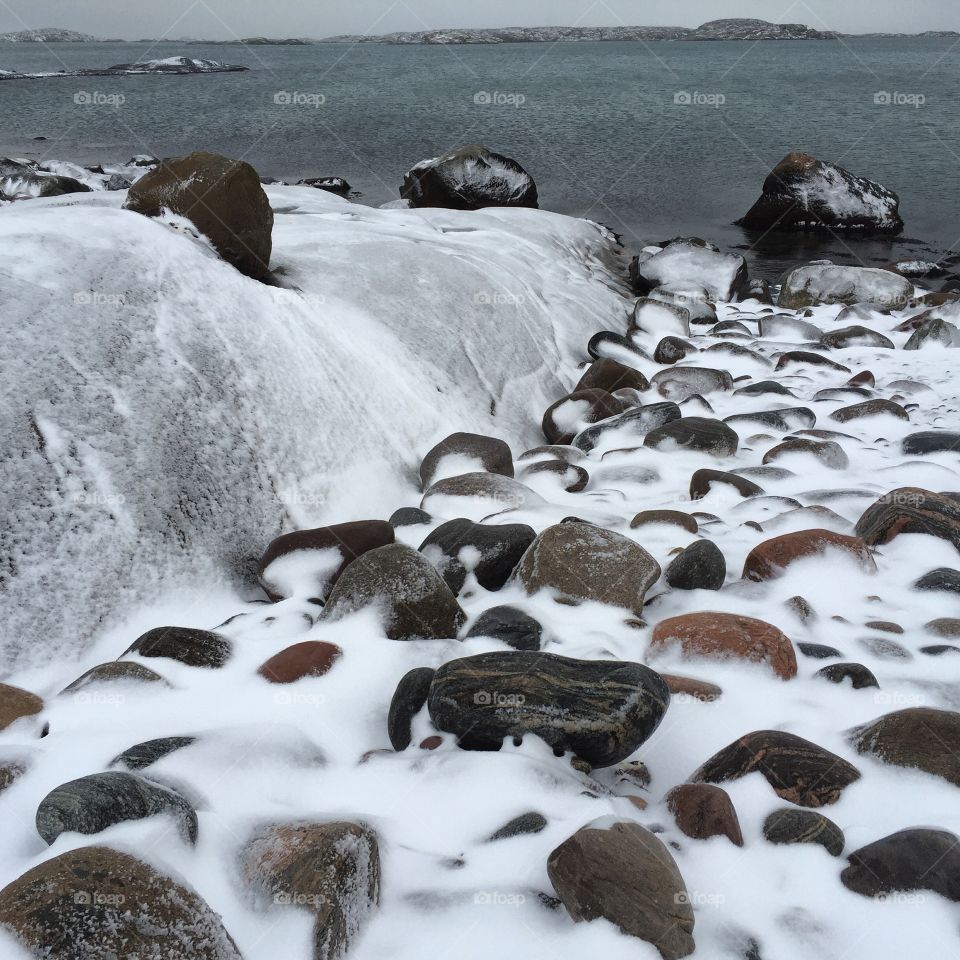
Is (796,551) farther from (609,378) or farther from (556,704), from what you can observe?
(609,378)

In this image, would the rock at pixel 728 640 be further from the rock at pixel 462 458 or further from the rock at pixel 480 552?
the rock at pixel 462 458

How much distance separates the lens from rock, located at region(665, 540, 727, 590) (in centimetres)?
368

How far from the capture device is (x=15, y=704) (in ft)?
9.40

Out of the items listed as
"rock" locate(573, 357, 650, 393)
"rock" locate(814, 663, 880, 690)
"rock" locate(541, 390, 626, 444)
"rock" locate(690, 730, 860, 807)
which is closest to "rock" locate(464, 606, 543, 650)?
"rock" locate(690, 730, 860, 807)

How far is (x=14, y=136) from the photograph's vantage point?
31.2 meters

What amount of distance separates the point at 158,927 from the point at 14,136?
36.8 metres

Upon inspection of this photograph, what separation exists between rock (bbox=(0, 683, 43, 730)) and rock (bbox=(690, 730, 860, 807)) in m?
2.26

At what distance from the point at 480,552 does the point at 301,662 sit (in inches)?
44.6

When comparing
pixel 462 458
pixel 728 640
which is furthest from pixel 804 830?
pixel 462 458

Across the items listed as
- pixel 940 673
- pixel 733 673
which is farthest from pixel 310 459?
pixel 940 673

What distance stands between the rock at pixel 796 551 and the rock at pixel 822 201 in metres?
14.0

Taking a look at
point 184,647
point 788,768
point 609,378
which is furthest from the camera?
Answer: point 609,378

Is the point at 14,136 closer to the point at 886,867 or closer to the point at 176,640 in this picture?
the point at 176,640

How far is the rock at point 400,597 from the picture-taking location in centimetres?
330
